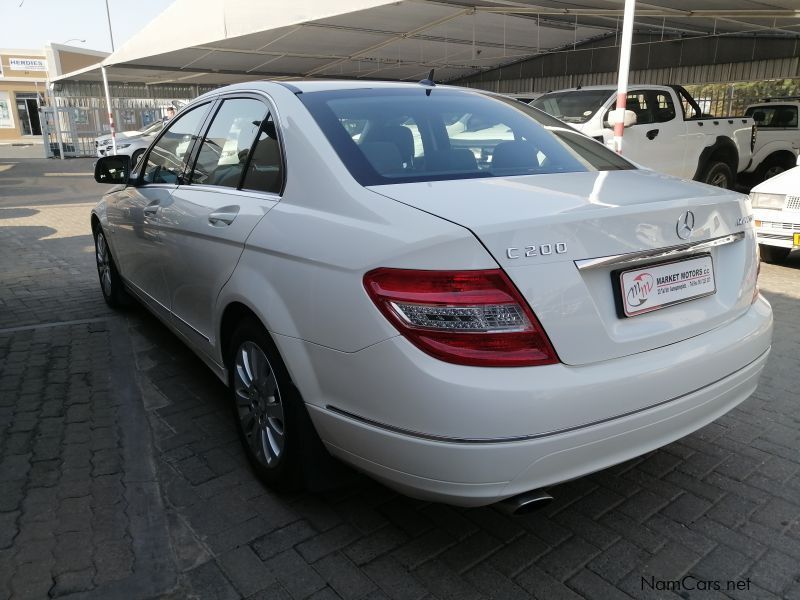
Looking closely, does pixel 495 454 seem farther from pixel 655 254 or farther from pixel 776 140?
pixel 776 140

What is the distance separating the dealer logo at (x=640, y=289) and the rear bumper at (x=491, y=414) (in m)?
0.18

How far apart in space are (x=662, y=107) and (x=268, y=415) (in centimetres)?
952

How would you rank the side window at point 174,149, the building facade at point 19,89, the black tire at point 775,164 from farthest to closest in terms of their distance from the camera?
the building facade at point 19,89 → the black tire at point 775,164 → the side window at point 174,149

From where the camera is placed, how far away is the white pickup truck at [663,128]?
9.61m

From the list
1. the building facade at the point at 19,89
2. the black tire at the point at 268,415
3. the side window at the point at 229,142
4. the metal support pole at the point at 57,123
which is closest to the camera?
the black tire at the point at 268,415

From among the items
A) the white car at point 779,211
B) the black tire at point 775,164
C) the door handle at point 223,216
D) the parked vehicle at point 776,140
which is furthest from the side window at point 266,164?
the black tire at point 775,164

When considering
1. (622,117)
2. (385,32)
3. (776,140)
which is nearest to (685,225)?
(622,117)

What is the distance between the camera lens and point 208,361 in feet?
10.6

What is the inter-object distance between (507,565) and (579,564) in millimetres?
248

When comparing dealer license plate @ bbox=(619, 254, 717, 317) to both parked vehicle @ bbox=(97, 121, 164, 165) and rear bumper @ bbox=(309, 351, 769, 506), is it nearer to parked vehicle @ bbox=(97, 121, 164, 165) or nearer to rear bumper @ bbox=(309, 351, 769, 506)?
rear bumper @ bbox=(309, 351, 769, 506)

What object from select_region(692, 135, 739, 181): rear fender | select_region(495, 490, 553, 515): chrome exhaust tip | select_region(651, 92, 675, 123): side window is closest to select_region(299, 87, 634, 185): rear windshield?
select_region(495, 490, 553, 515): chrome exhaust tip

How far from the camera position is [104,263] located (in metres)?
5.34

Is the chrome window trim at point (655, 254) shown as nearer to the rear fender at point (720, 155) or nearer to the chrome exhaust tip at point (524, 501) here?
the chrome exhaust tip at point (524, 501)

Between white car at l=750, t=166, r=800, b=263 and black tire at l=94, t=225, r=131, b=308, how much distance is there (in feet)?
19.1
